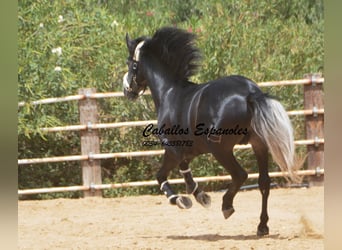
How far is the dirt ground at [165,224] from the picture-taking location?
16.3ft

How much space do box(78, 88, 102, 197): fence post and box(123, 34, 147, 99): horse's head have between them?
2.05 meters

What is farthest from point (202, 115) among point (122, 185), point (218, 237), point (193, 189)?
point (122, 185)

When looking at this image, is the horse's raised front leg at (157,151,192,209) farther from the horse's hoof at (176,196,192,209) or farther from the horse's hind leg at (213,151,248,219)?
the horse's hind leg at (213,151,248,219)

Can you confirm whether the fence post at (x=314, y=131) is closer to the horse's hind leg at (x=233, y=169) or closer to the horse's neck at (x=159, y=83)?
the horse's neck at (x=159, y=83)

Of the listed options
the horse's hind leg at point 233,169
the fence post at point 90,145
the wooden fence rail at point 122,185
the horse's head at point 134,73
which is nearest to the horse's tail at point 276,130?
the horse's hind leg at point 233,169

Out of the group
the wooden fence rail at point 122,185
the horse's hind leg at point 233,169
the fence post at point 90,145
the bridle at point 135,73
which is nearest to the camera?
the horse's hind leg at point 233,169

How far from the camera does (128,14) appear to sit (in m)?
7.62

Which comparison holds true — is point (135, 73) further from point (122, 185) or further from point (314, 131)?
point (314, 131)

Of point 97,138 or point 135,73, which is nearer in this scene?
point 135,73

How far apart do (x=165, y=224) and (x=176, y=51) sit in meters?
1.70

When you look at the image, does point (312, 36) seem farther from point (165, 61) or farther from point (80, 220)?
point (80, 220)

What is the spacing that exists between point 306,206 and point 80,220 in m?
2.34

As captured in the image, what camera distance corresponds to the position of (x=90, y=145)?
304 inches
